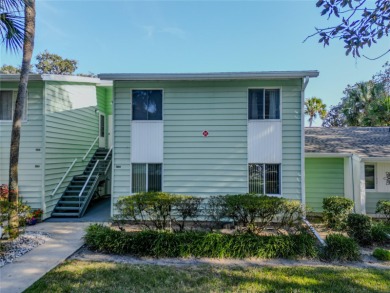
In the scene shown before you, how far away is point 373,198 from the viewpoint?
993 centimetres

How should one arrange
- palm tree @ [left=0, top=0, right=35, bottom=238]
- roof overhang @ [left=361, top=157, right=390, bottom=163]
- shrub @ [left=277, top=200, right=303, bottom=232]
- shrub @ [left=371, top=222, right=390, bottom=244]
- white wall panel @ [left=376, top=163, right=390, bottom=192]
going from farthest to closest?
white wall panel @ [left=376, top=163, right=390, bottom=192] < roof overhang @ [left=361, top=157, right=390, bottom=163] < shrub @ [left=371, top=222, right=390, bottom=244] < shrub @ [left=277, top=200, right=303, bottom=232] < palm tree @ [left=0, top=0, right=35, bottom=238]

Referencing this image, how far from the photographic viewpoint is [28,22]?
6.91 metres

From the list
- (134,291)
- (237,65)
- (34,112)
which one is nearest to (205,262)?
(134,291)

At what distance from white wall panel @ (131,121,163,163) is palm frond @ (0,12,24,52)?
4093 mm

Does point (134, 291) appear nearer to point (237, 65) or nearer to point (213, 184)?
point (213, 184)

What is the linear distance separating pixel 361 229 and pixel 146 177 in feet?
22.1

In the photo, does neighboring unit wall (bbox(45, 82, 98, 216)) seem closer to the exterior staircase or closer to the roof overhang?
the exterior staircase

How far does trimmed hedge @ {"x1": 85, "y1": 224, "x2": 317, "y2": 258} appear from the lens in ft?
18.1

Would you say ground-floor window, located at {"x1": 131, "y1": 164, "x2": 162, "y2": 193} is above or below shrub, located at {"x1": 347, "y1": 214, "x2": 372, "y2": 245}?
above

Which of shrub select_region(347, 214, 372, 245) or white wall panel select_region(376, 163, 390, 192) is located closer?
shrub select_region(347, 214, 372, 245)

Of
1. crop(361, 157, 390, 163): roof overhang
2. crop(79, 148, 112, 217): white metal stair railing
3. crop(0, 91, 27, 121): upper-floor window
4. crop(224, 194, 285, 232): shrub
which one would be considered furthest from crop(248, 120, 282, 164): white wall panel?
crop(0, 91, 27, 121): upper-floor window

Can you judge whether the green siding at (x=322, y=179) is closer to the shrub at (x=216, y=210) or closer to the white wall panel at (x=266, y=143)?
the white wall panel at (x=266, y=143)

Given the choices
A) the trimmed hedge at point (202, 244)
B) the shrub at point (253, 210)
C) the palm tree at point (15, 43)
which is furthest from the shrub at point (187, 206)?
the palm tree at point (15, 43)

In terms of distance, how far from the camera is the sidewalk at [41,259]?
13.9 ft
